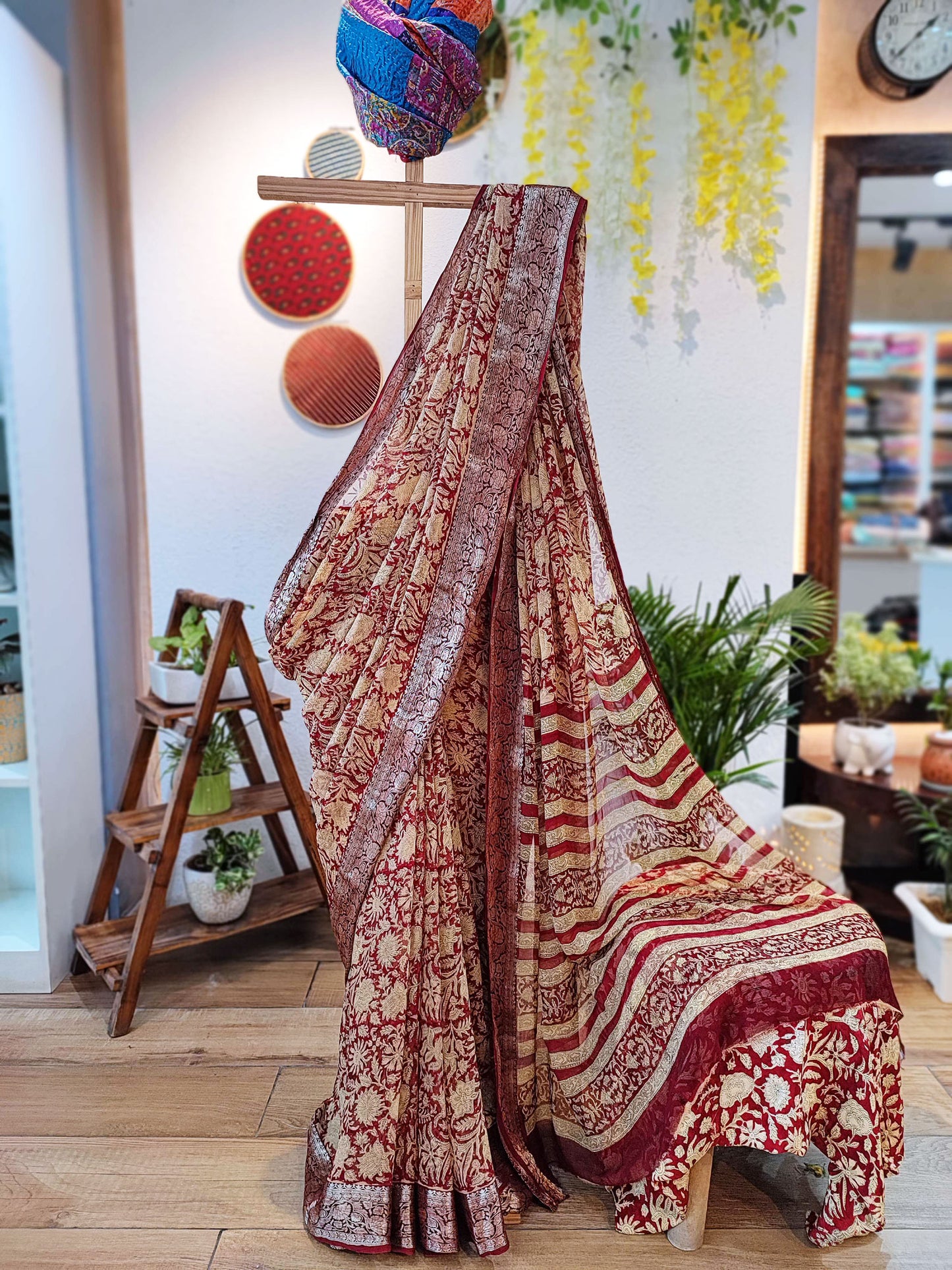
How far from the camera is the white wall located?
2.62 metres

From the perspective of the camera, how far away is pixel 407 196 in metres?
1.71

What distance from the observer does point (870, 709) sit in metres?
3.03

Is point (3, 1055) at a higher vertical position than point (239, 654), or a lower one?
lower

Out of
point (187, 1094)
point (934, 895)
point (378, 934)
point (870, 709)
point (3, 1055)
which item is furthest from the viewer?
point (870, 709)

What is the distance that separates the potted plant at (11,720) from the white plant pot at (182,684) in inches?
12.3

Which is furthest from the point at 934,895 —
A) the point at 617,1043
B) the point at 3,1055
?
the point at 3,1055

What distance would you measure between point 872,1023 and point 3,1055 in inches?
69.7

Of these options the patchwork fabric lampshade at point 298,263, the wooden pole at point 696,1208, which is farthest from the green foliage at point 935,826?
the patchwork fabric lampshade at point 298,263

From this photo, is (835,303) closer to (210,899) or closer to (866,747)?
(866,747)

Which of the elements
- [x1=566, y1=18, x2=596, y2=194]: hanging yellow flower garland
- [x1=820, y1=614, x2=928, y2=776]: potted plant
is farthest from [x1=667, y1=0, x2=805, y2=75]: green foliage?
[x1=820, y1=614, x2=928, y2=776]: potted plant

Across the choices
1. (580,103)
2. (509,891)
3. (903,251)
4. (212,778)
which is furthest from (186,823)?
(903,251)

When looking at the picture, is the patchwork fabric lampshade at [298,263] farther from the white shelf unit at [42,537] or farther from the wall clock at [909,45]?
the wall clock at [909,45]

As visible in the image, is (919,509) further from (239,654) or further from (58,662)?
(58,662)

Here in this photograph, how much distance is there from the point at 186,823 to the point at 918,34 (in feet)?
9.22
